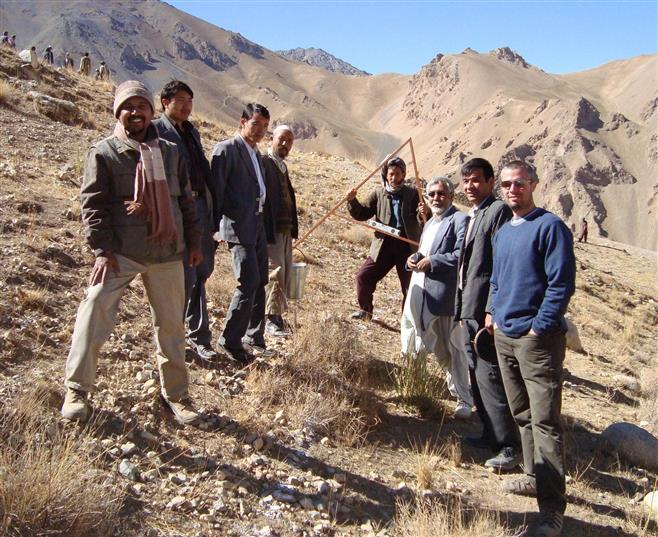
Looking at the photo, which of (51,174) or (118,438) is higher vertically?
(51,174)

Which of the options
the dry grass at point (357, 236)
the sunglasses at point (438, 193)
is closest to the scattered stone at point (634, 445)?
the sunglasses at point (438, 193)

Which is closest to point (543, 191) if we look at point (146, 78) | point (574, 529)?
point (146, 78)

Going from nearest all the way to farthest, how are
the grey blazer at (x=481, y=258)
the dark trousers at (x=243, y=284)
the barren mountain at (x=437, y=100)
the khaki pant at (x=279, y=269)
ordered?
1. the grey blazer at (x=481, y=258)
2. the dark trousers at (x=243, y=284)
3. the khaki pant at (x=279, y=269)
4. the barren mountain at (x=437, y=100)

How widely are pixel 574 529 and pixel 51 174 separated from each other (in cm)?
→ 690

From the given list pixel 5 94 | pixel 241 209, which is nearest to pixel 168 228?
pixel 241 209

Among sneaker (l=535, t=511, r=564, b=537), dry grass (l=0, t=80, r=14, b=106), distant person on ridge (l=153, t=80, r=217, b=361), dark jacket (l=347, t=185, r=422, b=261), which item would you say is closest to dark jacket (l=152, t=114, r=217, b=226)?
distant person on ridge (l=153, t=80, r=217, b=361)

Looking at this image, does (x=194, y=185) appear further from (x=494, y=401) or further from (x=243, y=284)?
(x=494, y=401)

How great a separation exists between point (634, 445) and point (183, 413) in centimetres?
300

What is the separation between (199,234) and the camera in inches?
140

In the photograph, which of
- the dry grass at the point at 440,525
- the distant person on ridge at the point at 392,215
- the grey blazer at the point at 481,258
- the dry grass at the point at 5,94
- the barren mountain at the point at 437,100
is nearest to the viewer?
the dry grass at the point at 440,525

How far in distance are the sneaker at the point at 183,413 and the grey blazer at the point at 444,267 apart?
1.92 m

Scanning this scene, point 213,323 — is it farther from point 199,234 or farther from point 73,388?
point 73,388

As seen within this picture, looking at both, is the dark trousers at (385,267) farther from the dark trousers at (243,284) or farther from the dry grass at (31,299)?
the dry grass at (31,299)

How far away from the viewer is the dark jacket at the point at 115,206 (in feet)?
10.1
